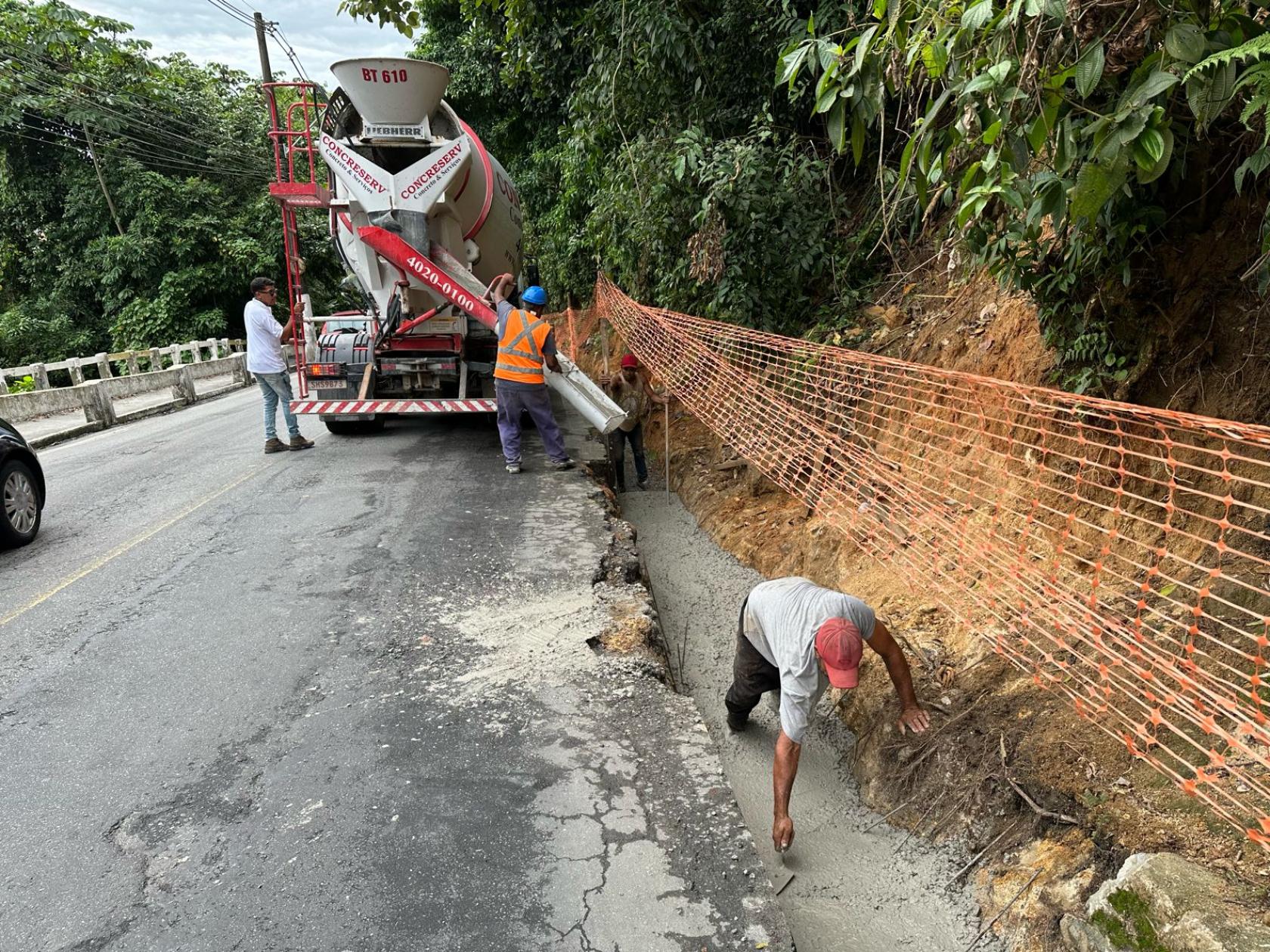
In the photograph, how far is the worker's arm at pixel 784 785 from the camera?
2.99 m

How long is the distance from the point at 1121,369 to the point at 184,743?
4.36 metres

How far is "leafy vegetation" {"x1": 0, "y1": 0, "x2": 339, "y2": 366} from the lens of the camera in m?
18.7

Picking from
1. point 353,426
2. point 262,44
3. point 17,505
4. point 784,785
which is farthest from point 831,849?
point 262,44

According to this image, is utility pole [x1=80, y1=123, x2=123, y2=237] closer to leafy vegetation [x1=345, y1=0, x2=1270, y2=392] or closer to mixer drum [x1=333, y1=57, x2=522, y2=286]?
leafy vegetation [x1=345, y1=0, x2=1270, y2=392]

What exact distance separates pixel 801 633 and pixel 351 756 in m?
1.81

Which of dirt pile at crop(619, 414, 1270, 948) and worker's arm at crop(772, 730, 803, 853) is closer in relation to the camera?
dirt pile at crop(619, 414, 1270, 948)

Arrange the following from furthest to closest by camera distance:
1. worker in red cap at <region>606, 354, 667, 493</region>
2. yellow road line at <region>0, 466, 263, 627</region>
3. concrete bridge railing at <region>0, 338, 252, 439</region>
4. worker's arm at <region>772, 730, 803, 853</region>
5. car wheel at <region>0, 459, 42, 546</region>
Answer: concrete bridge railing at <region>0, 338, 252, 439</region>, worker in red cap at <region>606, 354, 667, 493</region>, car wheel at <region>0, 459, 42, 546</region>, yellow road line at <region>0, 466, 263, 627</region>, worker's arm at <region>772, 730, 803, 853</region>

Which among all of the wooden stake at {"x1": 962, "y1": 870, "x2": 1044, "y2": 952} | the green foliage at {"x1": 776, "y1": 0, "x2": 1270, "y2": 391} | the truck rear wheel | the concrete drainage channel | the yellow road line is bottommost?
the concrete drainage channel

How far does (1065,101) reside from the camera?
2.33 meters

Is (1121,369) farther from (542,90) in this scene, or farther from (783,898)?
(542,90)

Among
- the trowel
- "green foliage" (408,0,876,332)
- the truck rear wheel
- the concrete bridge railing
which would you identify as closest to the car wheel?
the truck rear wheel

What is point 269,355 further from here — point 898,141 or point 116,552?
point 898,141

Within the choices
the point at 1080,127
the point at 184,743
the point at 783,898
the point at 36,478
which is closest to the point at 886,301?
the point at 1080,127

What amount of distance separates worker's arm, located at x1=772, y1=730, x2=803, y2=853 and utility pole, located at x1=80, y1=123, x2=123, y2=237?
22.7 m
